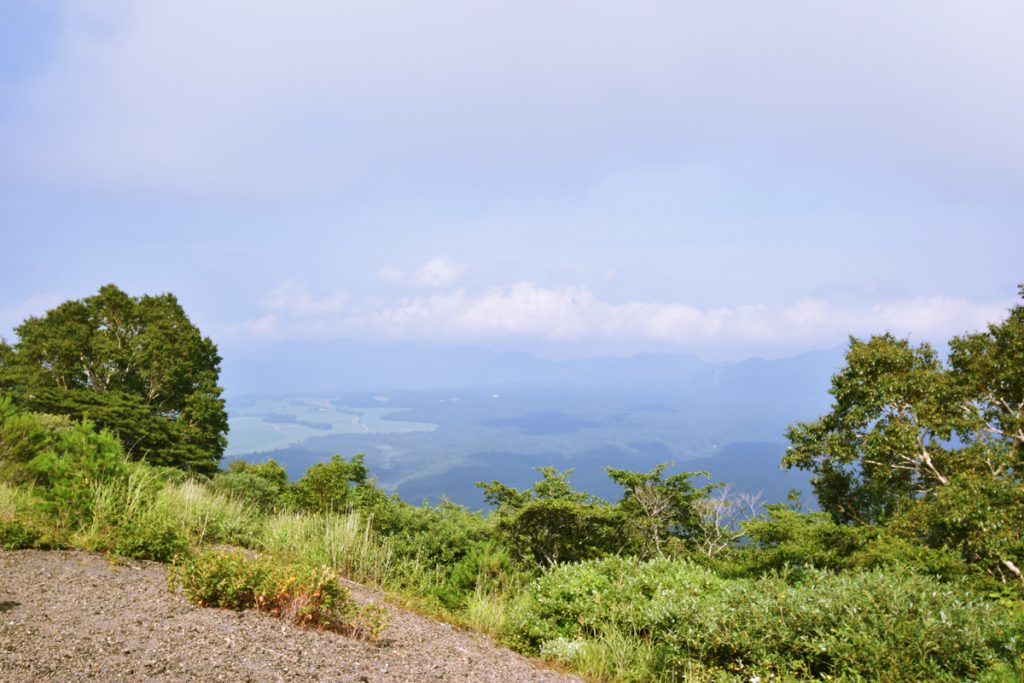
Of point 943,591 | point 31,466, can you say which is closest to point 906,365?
point 943,591

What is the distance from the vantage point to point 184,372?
87.7 feet

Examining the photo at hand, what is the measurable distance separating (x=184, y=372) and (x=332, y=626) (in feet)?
86.6

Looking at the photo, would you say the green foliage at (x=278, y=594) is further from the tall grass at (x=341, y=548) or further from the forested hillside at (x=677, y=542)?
the tall grass at (x=341, y=548)

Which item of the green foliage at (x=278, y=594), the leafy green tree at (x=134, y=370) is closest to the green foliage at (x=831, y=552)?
the green foliage at (x=278, y=594)

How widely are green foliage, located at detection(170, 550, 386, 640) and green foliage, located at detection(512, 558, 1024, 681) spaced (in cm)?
200

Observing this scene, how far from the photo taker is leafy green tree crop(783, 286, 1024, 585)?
9336 millimetres

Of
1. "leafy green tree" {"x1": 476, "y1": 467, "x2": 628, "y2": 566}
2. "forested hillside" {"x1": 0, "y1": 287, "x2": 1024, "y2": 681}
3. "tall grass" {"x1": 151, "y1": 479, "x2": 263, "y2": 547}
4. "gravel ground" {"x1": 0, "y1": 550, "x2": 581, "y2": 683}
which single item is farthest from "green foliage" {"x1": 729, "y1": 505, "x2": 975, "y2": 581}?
"tall grass" {"x1": 151, "y1": 479, "x2": 263, "y2": 547}

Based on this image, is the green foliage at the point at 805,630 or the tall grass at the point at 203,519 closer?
the green foliage at the point at 805,630

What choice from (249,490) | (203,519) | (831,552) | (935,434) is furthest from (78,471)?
(935,434)

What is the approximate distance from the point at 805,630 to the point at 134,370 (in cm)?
2950

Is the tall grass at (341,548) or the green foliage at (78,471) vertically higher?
the green foliage at (78,471)

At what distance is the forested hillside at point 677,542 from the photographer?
444 centimetres

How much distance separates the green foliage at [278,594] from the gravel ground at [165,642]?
145mm

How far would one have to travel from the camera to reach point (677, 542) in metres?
13.2
